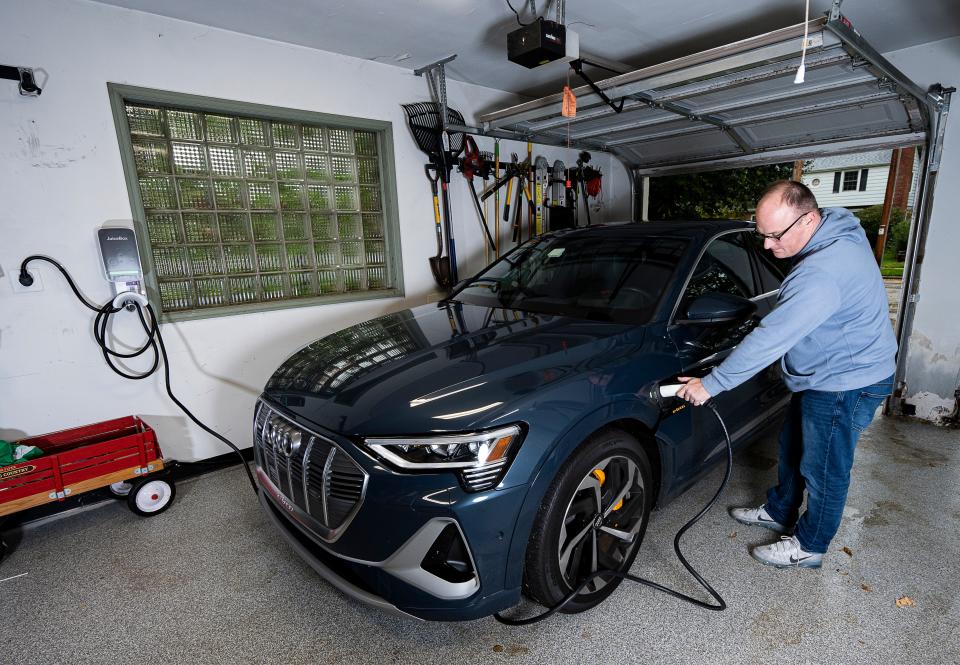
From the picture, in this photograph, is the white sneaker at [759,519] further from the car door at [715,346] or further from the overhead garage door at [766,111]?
the overhead garage door at [766,111]

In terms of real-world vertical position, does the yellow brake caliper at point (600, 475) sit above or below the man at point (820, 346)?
below

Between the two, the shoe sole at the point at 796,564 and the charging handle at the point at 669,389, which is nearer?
the charging handle at the point at 669,389

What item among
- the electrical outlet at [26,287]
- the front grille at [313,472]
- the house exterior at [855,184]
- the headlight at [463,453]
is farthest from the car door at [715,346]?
the house exterior at [855,184]

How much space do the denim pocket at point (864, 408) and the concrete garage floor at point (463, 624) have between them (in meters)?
0.67

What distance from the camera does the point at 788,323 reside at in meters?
1.68

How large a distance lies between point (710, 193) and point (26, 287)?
8124 mm

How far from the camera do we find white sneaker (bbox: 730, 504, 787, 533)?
2.32 meters

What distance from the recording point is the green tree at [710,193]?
7035mm

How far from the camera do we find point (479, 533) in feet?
4.53

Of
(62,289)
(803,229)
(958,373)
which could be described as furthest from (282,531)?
(958,373)

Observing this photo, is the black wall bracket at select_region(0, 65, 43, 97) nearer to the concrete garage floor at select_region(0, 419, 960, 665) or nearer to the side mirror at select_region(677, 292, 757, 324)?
the concrete garage floor at select_region(0, 419, 960, 665)

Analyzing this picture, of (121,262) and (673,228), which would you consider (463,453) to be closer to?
(673,228)

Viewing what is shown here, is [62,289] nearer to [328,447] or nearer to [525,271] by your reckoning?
[328,447]

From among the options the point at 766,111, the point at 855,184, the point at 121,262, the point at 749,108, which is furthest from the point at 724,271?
the point at 855,184
